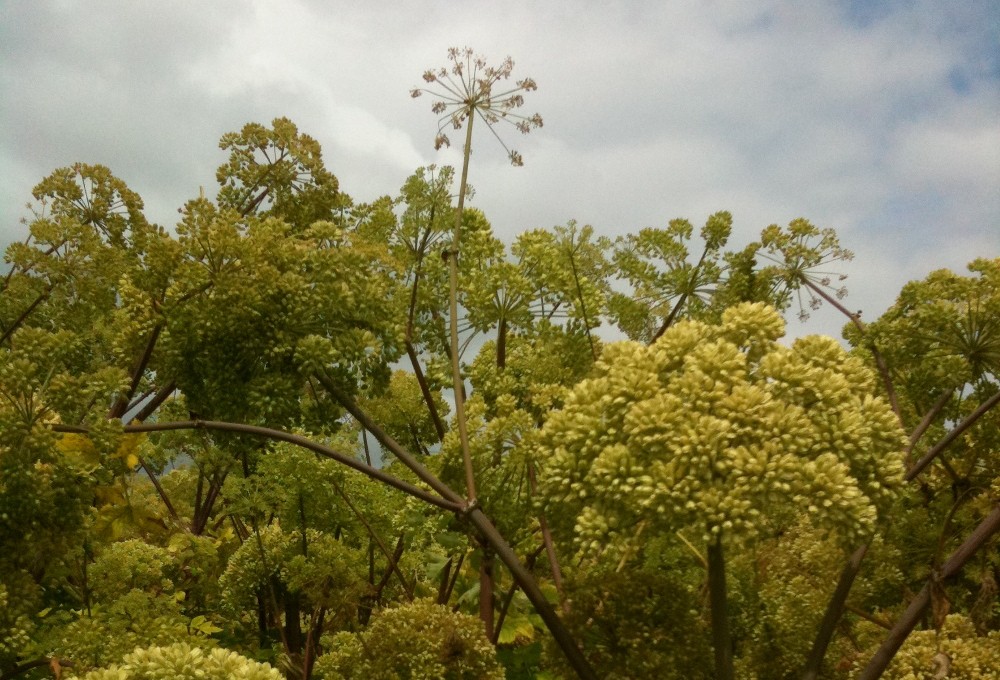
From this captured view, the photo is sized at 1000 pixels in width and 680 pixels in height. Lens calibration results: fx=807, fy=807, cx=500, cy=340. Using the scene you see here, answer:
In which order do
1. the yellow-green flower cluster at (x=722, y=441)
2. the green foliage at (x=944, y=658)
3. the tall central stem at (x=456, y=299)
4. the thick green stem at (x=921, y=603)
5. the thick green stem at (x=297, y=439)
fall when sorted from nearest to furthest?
the yellow-green flower cluster at (x=722, y=441)
the thick green stem at (x=297, y=439)
the thick green stem at (x=921, y=603)
the tall central stem at (x=456, y=299)
the green foliage at (x=944, y=658)

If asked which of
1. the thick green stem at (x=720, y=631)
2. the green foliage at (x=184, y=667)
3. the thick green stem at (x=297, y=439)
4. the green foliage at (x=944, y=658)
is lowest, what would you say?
the green foliage at (x=184, y=667)

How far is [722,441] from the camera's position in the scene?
262cm

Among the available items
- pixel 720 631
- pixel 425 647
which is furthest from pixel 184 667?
pixel 720 631

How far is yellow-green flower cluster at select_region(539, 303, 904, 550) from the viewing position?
2.56 meters

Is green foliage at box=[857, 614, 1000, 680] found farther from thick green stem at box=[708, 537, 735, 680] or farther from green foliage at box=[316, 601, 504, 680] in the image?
Answer: green foliage at box=[316, 601, 504, 680]

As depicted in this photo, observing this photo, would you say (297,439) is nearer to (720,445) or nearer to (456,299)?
(456,299)

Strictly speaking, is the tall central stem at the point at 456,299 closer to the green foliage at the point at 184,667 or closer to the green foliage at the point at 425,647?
the green foliage at the point at 425,647

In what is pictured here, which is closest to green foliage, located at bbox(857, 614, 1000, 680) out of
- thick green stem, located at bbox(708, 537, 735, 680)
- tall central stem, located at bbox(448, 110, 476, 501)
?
thick green stem, located at bbox(708, 537, 735, 680)

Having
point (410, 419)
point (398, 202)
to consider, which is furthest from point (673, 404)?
point (410, 419)

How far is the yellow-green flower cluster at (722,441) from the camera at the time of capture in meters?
2.56

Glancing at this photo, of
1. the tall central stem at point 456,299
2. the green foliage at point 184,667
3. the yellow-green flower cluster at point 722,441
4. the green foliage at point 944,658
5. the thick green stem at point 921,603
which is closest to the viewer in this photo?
the yellow-green flower cluster at point 722,441

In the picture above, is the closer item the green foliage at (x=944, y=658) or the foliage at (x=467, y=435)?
the foliage at (x=467, y=435)

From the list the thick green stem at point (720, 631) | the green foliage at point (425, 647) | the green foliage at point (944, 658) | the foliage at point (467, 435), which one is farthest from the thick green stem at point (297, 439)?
the green foliage at point (944, 658)

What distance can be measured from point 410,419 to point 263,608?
2014mm
